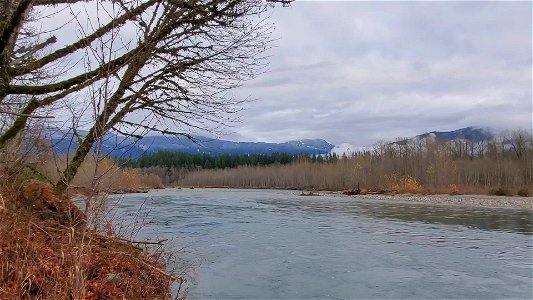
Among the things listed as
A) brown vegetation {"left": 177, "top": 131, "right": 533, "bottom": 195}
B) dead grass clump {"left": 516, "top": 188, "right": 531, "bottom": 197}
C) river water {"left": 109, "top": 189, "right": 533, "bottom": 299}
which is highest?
brown vegetation {"left": 177, "top": 131, "right": 533, "bottom": 195}

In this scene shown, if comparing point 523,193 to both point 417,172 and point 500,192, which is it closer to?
point 500,192

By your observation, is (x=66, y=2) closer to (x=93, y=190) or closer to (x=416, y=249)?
(x=93, y=190)

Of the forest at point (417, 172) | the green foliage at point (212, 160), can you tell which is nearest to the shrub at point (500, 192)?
the forest at point (417, 172)

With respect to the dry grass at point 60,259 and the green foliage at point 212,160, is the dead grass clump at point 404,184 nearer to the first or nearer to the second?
the dry grass at point 60,259

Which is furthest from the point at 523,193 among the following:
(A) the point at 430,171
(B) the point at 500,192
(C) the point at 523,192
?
(A) the point at 430,171

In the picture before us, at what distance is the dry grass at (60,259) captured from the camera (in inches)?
200

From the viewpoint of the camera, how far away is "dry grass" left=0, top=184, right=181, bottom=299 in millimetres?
5078

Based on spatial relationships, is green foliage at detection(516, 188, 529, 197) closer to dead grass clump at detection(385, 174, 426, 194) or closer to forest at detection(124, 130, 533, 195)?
forest at detection(124, 130, 533, 195)

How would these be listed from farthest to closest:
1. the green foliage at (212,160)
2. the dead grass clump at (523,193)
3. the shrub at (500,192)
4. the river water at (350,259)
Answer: the green foliage at (212,160) < the shrub at (500,192) < the dead grass clump at (523,193) < the river water at (350,259)

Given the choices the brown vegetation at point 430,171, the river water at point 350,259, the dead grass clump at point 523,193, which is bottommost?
the river water at point 350,259

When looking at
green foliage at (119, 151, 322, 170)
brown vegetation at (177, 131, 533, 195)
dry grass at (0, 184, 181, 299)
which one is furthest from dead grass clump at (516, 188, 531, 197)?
green foliage at (119, 151, 322, 170)

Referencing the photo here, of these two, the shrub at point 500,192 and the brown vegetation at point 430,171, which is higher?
the brown vegetation at point 430,171

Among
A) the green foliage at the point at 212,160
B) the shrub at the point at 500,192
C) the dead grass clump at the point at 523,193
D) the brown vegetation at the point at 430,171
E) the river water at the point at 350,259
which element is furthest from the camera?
the green foliage at the point at 212,160

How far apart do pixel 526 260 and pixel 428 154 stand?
6190cm
